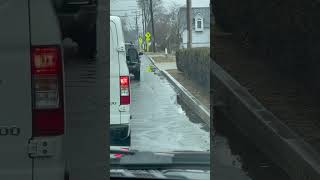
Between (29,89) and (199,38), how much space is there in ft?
7.63

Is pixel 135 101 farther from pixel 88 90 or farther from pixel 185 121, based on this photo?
pixel 88 90

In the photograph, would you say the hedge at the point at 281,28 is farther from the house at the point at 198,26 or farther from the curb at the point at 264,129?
the house at the point at 198,26

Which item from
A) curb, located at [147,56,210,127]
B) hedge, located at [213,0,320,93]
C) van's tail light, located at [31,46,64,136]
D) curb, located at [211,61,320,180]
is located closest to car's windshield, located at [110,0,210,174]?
curb, located at [147,56,210,127]

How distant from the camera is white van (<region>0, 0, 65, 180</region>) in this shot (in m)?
2.59

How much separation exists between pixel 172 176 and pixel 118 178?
34 cm

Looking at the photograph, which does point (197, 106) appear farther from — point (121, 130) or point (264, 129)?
point (264, 129)

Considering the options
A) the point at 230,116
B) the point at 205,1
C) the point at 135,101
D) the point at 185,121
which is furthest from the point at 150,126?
the point at 230,116

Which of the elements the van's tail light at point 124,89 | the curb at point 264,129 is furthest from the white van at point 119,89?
the curb at point 264,129

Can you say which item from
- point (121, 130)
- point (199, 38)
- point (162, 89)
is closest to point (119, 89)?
point (121, 130)

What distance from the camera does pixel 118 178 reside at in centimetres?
349

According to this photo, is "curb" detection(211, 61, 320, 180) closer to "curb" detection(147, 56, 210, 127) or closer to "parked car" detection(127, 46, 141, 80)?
"curb" detection(147, 56, 210, 127)

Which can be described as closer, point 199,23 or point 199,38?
point 199,23

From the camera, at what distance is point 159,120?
12.4 m

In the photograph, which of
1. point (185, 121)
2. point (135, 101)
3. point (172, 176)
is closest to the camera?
point (172, 176)
